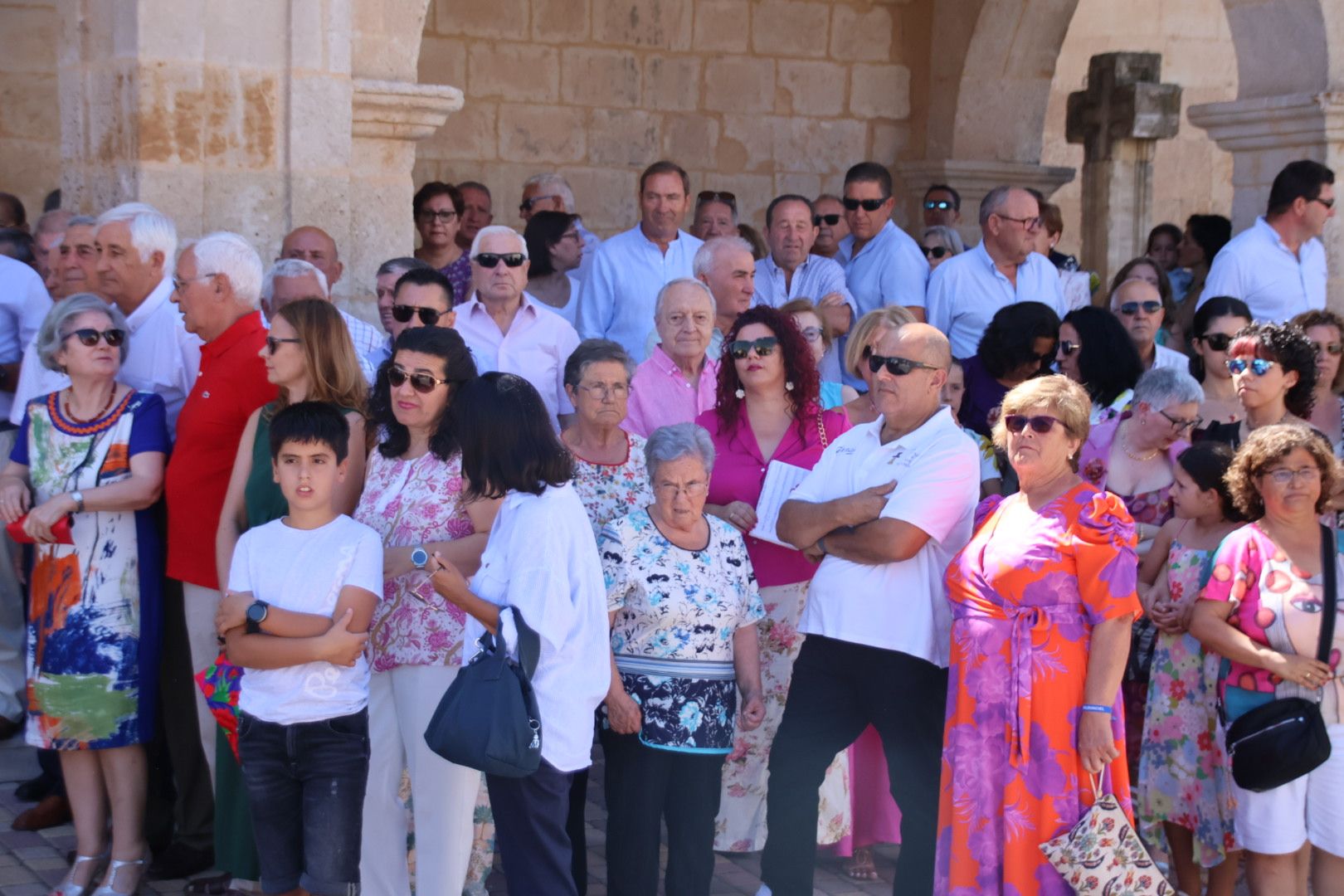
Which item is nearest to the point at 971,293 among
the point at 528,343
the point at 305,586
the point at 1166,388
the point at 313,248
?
the point at 1166,388

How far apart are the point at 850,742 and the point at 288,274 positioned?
7.68ft

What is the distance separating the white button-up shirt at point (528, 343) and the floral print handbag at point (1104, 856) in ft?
8.02

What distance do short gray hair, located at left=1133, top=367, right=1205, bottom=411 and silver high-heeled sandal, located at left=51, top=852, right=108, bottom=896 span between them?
3341 millimetres

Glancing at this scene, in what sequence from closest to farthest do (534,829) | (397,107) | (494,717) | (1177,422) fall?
1. (494,717)
2. (534,829)
3. (1177,422)
4. (397,107)

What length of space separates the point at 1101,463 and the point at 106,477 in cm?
297

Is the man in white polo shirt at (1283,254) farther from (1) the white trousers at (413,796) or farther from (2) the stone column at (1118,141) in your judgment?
(1) the white trousers at (413,796)

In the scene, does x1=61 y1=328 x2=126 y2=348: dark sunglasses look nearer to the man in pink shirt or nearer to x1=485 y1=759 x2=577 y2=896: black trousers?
the man in pink shirt

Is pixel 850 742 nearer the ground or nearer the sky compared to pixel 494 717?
nearer the ground

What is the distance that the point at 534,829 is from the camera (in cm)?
381

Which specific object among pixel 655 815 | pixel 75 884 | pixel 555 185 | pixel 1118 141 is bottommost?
pixel 75 884

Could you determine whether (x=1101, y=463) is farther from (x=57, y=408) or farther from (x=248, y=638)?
(x=57, y=408)

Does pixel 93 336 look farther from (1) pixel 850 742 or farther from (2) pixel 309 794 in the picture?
(1) pixel 850 742

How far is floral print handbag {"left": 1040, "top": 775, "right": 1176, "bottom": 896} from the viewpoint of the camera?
3.93 meters

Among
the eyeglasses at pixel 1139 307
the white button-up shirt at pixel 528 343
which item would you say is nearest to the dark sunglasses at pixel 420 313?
the white button-up shirt at pixel 528 343
